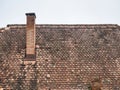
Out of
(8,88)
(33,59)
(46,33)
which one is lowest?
(8,88)

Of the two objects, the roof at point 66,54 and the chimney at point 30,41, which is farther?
the chimney at point 30,41

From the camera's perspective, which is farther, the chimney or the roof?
the chimney

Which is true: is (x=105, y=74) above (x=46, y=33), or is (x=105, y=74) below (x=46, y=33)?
below

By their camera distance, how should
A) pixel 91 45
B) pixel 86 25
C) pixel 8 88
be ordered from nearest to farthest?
1. pixel 8 88
2. pixel 91 45
3. pixel 86 25

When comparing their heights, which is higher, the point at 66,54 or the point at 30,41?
the point at 30,41

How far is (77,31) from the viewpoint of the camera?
22109 millimetres

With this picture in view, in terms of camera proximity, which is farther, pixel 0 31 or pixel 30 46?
pixel 0 31

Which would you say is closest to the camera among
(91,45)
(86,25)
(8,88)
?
(8,88)

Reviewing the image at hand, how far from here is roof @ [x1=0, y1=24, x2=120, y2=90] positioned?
18781 mm

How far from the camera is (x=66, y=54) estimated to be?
20234 millimetres

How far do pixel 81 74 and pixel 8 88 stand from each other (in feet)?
13.8

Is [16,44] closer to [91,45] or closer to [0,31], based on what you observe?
[0,31]

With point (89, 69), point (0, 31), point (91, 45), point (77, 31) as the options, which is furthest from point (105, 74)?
point (0, 31)

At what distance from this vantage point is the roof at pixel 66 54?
1878cm
